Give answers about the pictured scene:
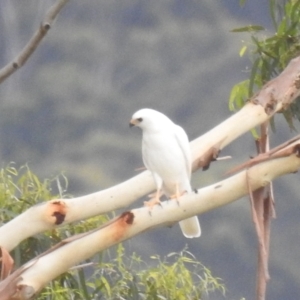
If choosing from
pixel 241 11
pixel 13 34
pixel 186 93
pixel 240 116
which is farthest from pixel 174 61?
pixel 240 116

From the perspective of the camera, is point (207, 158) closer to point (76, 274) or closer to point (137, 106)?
point (76, 274)

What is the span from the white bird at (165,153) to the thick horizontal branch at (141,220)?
18cm

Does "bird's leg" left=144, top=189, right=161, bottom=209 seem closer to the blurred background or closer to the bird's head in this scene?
the bird's head

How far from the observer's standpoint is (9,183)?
4.76 ft

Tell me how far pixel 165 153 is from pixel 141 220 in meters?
0.23

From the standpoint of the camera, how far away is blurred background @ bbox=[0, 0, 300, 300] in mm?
1964

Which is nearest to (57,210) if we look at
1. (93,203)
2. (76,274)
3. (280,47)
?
(93,203)

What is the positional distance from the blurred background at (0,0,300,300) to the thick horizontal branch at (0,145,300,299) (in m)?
0.96

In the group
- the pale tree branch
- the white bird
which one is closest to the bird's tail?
the white bird

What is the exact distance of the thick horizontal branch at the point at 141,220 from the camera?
0.96 metres

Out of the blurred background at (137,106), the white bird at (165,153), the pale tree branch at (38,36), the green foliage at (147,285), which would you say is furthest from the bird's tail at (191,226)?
the blurred background at (137,106)

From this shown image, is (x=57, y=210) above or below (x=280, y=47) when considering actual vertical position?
below

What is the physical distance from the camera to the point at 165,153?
3.97 ft

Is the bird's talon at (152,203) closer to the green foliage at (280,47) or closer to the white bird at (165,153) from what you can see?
the white bird at (165,153)
